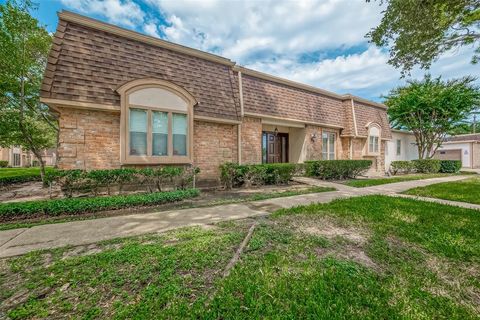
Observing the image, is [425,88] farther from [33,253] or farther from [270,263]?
[33,253]

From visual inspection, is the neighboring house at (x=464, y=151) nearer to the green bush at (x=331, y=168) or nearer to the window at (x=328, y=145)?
the window at (x=328, y=145)

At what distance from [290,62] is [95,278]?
1511 cm

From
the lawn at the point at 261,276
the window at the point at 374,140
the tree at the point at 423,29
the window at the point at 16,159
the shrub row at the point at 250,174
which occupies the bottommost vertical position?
the lawn at the point at 261,276

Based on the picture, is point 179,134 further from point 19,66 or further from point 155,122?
point 19,66

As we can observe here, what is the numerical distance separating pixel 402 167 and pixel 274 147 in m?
Result: 10.8

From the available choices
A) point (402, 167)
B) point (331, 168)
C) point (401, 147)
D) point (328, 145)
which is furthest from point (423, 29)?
point (401, 147)

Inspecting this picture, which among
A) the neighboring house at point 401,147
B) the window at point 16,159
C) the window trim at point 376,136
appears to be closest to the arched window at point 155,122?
the window trim at point 376,136

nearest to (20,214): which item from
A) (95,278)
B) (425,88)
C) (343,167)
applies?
(95,278)

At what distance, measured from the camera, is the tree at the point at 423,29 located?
19.3 feet

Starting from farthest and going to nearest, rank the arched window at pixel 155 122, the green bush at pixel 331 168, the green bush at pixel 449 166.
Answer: the green bush at pixel 449 166
the green bush at pixel 331 168
the arched window at pixel 155 122

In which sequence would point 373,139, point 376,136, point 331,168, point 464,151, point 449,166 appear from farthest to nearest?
1. point 464,151
2. point 449,166
3. point 376,136
4. point 373,139
5. point 331,168

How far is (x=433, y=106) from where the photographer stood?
16.5m

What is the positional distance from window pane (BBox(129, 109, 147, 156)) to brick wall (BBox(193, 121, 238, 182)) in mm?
1850

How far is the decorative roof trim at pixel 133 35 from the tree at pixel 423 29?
5955 mm
